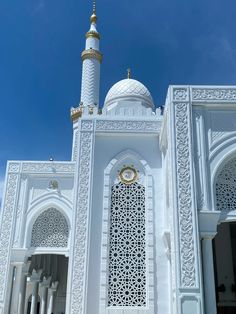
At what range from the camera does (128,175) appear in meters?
9.63

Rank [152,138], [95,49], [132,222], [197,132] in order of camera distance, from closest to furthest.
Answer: [197,132] < [132,222] < [152,138] < [95,49]

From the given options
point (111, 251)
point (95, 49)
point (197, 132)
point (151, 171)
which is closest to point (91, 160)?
point (151, 171)

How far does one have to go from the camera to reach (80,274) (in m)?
8.52

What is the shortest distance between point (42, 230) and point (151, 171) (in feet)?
12.0

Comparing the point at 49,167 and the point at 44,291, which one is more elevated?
the point at 49,167

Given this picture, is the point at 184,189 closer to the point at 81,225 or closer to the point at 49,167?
the point at 81,225

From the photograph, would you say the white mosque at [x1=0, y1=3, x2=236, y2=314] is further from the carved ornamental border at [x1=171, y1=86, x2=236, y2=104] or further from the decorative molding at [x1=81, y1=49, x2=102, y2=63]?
the decorative molding at [x1=81, y1=49, x2=102, y2=63]

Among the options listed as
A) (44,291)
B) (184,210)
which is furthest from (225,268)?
(44,291)

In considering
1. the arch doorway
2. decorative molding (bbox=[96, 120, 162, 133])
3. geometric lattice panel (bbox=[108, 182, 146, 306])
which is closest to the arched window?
geometric lattice panel (bbox=[108, 182, 146, 306])

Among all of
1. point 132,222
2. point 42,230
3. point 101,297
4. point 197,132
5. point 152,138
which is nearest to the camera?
point 197,132

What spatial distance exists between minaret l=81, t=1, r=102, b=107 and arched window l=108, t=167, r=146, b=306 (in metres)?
6.44

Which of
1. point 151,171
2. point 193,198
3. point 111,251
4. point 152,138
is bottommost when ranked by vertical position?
point 111,251

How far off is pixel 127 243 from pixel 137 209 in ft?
2.68

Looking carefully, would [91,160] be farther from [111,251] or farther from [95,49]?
[95,49]
